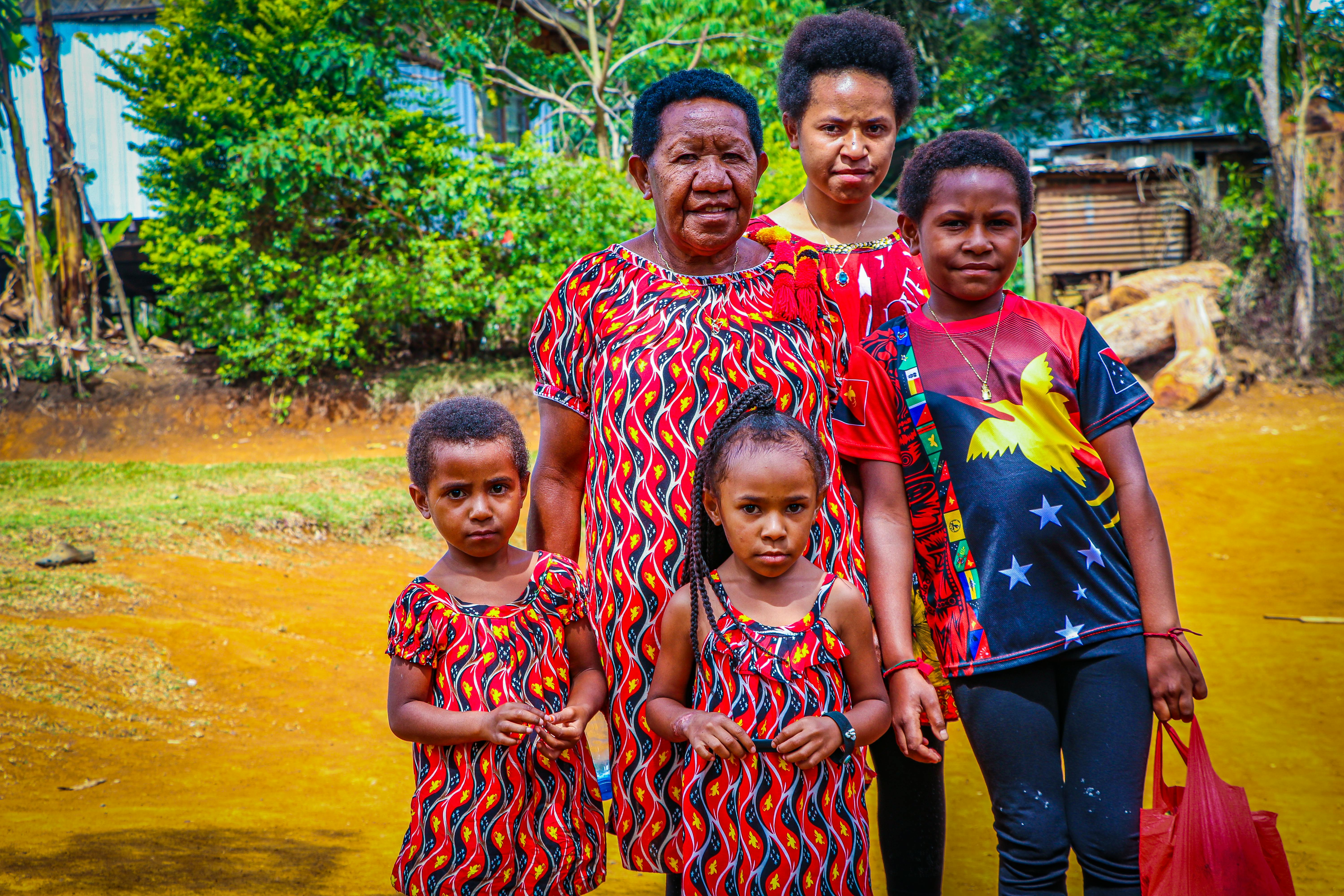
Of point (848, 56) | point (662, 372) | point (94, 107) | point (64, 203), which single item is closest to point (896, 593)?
point (662, 372)

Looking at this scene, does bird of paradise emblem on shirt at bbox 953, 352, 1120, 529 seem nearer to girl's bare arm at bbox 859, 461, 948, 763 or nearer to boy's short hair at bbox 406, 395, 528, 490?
girl's bare arm at bbox 859, 461, 948, 763

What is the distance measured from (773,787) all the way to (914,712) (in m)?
0.31

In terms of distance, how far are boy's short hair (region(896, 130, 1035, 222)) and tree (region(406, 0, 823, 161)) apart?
35.6 feet

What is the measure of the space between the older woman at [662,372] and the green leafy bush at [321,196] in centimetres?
984

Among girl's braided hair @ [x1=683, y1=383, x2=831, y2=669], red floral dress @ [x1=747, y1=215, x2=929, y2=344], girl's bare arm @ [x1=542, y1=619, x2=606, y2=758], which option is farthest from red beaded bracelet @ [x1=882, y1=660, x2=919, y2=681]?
red floral dress @ [x1=747, y1=215, x2=929, y2=344]

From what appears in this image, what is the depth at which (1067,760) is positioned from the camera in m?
2.05

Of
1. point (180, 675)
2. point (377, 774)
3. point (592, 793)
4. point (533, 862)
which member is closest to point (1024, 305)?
point (592, 793)

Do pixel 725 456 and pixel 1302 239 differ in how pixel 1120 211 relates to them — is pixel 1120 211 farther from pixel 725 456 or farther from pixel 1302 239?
pixel 725 456

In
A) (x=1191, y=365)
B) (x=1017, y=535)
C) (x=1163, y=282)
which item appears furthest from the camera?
(x=1163, y=282)

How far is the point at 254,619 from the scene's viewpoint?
20.6 ft

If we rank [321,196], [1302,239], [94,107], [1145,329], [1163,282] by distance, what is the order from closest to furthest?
[1145,329] < [321,196] < [1302,239] < [1163,282] < [94,107]

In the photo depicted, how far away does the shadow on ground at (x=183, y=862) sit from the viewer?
3096mm

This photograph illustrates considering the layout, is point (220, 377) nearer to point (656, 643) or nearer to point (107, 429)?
point (107, 429)

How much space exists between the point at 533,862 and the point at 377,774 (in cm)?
257
